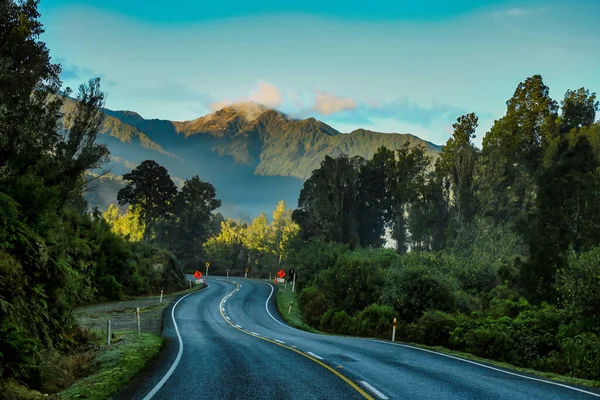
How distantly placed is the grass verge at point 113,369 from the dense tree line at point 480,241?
41.4 feet

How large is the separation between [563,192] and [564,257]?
4.36 metres

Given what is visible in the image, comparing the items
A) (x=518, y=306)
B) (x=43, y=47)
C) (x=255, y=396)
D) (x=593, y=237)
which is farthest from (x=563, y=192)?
(x=43, y=47)

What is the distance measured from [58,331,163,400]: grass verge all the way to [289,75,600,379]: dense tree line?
497 inches

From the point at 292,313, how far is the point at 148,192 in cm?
4296

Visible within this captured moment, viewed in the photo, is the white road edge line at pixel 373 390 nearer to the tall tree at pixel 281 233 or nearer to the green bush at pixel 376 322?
the green bush at pixel 376 322

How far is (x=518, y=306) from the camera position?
22.5 m

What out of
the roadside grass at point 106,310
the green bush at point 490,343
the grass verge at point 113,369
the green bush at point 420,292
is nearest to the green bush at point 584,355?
the green bush at point 490,343

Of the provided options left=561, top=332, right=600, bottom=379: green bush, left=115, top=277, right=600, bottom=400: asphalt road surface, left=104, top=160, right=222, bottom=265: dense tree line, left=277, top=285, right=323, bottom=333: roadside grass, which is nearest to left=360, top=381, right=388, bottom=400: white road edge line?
left=115, top=277, right=600, bottom=400: asphalt road surface

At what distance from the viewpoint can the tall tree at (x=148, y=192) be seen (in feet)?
245

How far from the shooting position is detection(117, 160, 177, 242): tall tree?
245ft

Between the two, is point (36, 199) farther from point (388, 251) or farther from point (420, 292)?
point (388, 251)

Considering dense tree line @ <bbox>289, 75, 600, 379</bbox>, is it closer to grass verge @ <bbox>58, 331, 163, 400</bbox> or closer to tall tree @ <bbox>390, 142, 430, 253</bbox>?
tall tree @ <bbox>390, 142, 430, 253</bbox>

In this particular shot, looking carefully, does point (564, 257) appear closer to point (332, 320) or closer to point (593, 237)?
point (593, 237)

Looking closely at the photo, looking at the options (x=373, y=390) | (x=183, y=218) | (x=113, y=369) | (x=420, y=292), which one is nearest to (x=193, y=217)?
(x=183, y=218)
